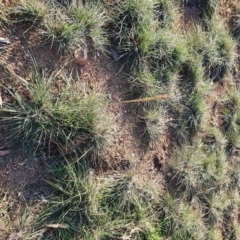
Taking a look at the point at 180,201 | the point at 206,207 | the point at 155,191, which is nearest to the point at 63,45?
the point at 155,191

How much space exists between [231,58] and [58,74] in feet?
4.75

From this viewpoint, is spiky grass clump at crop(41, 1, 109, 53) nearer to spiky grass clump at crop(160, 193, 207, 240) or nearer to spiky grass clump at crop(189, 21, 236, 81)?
spiky grass clump at crop(189, 21, 236, 81)

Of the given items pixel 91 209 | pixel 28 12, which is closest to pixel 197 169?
pixel 91 209

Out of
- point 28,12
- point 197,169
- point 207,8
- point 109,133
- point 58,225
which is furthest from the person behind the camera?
point 207,8

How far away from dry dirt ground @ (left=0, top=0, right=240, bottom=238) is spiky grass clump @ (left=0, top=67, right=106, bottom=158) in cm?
8

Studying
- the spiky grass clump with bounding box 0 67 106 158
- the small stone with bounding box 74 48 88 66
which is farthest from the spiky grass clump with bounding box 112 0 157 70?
the spiky grass clump with bounding box 0 67 106 158

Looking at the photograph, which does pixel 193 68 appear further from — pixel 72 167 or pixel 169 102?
pixel 72 167

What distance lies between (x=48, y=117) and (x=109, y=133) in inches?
17.4

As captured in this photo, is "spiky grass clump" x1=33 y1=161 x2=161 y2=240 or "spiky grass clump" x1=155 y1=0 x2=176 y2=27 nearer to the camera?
"spiky grass clump" x1=33 y1=161 x2=161 y2=240

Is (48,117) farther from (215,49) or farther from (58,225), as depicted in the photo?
(215,49)

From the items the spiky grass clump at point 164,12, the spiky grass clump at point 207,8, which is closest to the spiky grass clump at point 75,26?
the spiky grass clump at point 164,12

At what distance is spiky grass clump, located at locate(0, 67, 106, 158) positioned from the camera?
2596 millimetres

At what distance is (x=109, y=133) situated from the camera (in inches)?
112

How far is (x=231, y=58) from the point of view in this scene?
3.36m
